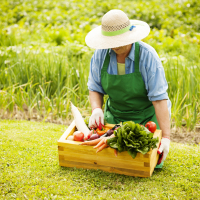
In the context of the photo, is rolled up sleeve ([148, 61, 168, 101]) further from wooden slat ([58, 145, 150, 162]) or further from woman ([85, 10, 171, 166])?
wooden slat ([58, 145, 150, 162])

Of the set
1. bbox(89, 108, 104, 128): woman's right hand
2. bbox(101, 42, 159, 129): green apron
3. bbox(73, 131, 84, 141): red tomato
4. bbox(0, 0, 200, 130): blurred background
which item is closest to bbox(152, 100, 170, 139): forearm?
bbox(101, 42, 159, 129): green apron

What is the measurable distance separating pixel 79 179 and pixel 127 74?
36.3 inches

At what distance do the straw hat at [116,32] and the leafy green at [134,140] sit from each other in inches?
24.0

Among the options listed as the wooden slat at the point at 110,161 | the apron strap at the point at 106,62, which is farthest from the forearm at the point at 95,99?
the wooden slat at the point at 110,161

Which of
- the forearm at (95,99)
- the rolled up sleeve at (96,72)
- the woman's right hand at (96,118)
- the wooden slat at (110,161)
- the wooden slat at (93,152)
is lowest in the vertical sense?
the wooden slat at (110,161)

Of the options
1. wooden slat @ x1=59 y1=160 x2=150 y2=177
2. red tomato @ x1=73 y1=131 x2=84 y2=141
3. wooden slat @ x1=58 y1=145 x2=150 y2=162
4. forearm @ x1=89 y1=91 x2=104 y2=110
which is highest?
forearm @ x1=89 y1=91 x2=104 y2=110

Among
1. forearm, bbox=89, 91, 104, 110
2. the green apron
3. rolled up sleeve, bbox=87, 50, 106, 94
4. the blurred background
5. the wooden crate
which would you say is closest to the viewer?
the wooden crate

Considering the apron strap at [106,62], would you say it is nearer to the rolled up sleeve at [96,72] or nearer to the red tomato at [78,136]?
the rolled up sleeve at [96,72]

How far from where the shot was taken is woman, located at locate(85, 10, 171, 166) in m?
1.97

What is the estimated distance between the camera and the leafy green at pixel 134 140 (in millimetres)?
1884

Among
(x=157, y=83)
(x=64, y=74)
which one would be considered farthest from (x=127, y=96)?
(x=64, y=74)

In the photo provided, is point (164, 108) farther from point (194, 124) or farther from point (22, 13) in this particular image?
point (22, 13)

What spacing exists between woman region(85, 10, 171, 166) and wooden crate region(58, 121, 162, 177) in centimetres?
20

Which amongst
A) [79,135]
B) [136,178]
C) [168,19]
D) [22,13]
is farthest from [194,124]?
[22,13]
